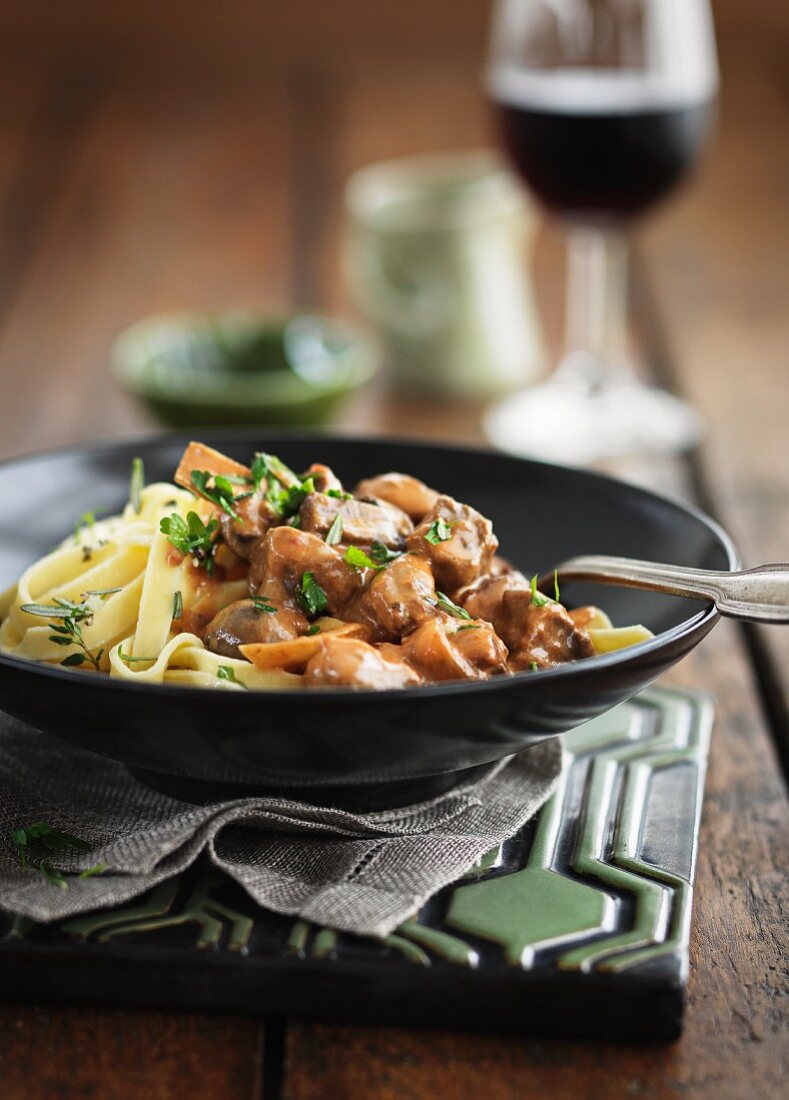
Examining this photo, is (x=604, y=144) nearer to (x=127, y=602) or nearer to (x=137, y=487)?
(x=137, y=487)

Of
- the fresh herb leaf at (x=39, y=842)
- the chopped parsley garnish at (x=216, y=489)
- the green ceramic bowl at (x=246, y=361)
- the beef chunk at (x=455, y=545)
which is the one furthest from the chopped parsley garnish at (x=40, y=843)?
the green ceramic bowl at (x=246, y=361)

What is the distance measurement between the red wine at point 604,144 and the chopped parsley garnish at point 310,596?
2.09 meters

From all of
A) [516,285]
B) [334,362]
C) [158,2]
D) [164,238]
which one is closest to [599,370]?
[516,285]

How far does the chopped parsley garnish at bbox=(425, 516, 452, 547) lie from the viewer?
2059mm

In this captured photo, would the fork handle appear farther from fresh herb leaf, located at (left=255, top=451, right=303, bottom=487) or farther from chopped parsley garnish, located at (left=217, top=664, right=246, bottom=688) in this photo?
chopped parsley garnish, located at (left=217, top=664, right=246, bottom=688)

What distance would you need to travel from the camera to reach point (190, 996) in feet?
5.51

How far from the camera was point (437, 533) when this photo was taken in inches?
81.4

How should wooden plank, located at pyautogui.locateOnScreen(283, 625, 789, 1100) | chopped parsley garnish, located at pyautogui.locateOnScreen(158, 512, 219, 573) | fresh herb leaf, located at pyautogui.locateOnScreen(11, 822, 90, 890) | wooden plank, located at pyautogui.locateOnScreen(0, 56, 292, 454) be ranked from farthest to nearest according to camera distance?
wooden plank, located at pyautogui.locateOnScreen(0, 56, 292, 454)
chopped parsley garnish, located at pyautogui.locateOnScreen(158, 512, 219, 573)
fresh herb leaf, located at pyautogui.locateOnScreen(11, 822, 90, 890)
wooden plank, located at pyautogui.locateOnScreen(283, 625, 789, 1100)

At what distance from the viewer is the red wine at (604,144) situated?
12.1 feet

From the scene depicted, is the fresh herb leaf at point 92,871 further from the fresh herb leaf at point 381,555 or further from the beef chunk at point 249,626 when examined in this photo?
the fresh herb leaf at point 381,555

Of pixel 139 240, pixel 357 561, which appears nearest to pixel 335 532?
pixel 357 561

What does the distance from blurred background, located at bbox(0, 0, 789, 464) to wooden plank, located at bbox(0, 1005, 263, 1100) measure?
230cm

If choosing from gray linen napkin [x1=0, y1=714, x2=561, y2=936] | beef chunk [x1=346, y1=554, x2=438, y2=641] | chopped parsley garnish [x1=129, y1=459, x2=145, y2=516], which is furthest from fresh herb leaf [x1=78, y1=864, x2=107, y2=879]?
chopped parsley garnish [x1=129, y1=459, x2=145, y2=516]

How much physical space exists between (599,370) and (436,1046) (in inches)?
105
